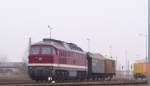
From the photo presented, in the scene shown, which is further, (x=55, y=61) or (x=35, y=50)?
(x=35, y=50)

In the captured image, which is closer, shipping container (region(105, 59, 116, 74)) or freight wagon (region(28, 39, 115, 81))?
freight wagon (region(28, 39, 115, 81))

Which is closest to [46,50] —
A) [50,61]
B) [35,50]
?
[35,50]

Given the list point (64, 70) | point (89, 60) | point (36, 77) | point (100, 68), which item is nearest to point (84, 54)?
point (89, 60)

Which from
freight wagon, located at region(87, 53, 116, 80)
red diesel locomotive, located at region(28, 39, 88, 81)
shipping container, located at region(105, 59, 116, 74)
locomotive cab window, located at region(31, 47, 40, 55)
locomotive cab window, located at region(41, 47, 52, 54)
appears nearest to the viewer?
red diesel locomotive, located at region(28, 39, 88, 81)

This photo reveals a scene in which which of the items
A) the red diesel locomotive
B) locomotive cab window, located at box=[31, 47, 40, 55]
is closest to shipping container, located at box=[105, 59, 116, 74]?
the red diesel locomotive

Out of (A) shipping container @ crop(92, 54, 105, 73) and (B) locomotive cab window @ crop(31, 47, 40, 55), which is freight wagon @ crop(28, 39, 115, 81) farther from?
(A) shipping container @ crop(92, 54, 105, 73)

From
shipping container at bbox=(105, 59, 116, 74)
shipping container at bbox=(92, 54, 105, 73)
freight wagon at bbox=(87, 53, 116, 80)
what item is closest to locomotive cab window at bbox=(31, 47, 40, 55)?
freight wagon at bbox=(87, 53, 116, 80)

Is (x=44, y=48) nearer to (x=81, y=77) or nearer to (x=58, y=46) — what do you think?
(x=58, y=46)

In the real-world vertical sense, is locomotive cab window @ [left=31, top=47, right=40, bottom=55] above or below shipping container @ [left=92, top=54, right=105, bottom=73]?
above

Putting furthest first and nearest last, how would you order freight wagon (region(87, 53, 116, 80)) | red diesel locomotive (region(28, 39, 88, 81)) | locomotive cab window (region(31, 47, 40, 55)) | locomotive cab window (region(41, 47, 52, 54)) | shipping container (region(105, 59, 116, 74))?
shipping container (region(105, 59, 116, 74)) → freight wagon (region(87, 53, 116, 80)) → locomotive cab window (region(31, 47, 40, 55)) → locomotive cab window (region(41, 47, 52, 54)) → red diesel locomotive (region(28, 39, 88, 81))

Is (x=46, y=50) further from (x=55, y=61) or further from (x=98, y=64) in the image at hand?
(x=98, y=64)

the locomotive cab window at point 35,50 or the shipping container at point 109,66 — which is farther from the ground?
the locomotive cab window at point 35,50

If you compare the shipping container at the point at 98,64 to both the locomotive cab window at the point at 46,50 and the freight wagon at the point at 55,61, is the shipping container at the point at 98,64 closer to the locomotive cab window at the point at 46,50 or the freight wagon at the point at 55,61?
the freight wagon at the point at 55,61

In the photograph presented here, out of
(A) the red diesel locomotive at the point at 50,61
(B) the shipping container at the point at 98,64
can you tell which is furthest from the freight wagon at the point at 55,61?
(B) the shipping container at the point at 98,64
